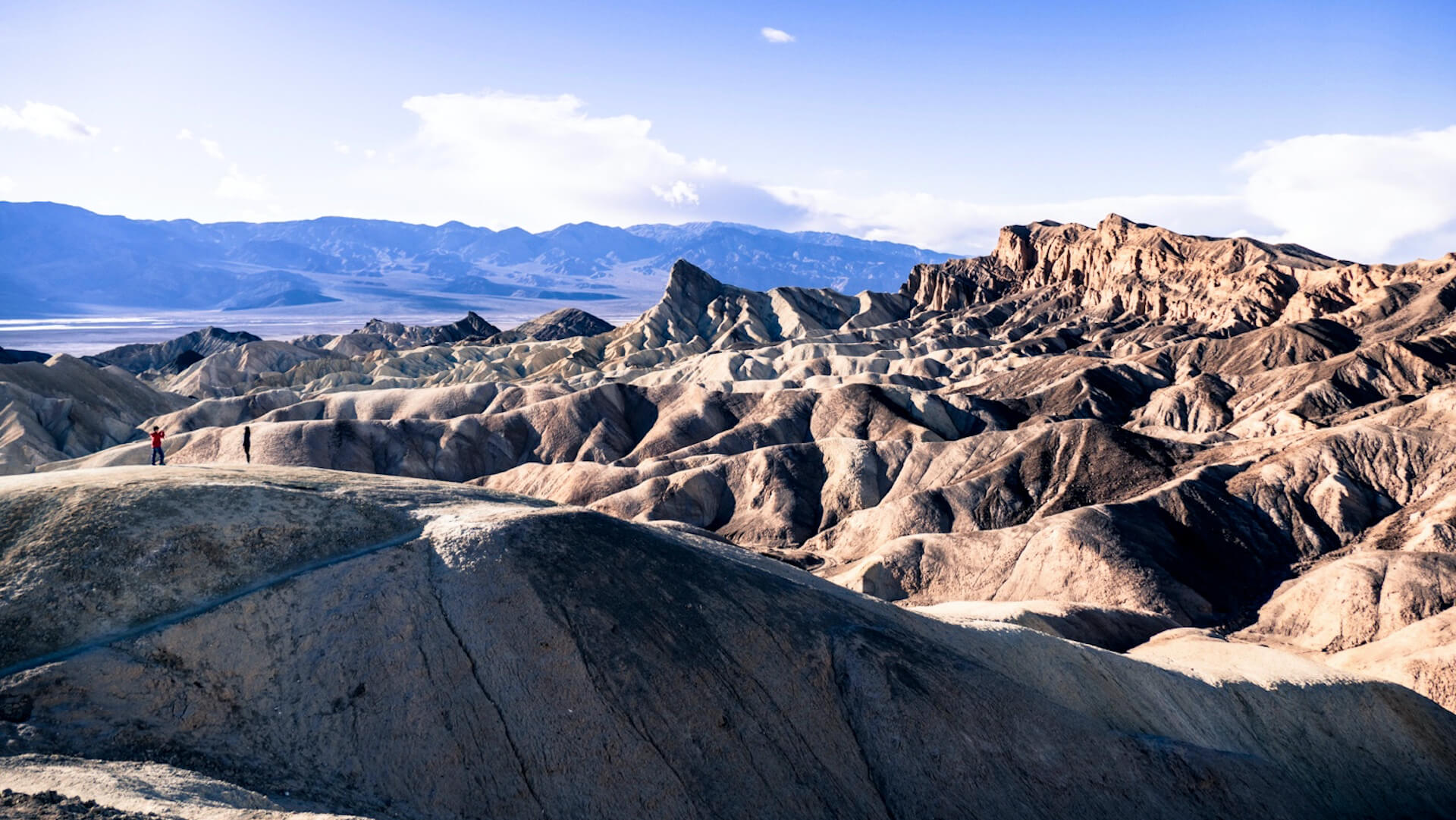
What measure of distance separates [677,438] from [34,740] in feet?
197

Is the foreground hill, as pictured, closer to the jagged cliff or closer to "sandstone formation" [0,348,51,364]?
the jagged cliff

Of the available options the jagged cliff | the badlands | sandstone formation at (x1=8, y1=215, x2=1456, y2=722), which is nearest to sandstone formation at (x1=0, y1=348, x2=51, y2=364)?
sandstone formation at (x1=8, y1=215, x2=1456, y2=722)

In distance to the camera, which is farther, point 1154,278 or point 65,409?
point 1154,278

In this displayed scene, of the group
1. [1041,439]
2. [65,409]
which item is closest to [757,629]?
[1041,439]

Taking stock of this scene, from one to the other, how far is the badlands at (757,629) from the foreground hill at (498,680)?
0.07 metres

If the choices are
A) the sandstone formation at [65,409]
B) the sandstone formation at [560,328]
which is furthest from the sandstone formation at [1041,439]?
the sandstone formation at [560,328]

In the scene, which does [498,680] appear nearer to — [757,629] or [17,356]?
[757,629]

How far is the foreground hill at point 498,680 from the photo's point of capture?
15492 mm

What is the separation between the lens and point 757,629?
65.8 ft

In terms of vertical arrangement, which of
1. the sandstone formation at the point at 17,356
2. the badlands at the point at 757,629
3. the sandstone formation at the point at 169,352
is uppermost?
the badlands at the point at 757,629

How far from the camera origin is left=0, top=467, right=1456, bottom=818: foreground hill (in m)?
15.5

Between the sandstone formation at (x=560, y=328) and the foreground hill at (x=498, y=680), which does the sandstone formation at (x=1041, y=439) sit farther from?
the sandstone formation at (x=560, y=328)

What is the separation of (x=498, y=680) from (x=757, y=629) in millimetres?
5498

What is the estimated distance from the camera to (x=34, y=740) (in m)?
14.0
